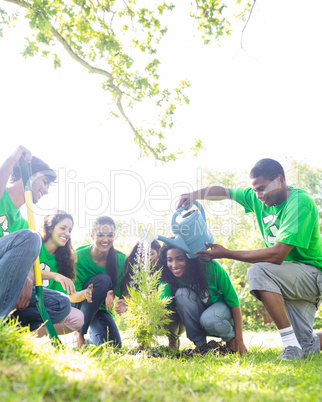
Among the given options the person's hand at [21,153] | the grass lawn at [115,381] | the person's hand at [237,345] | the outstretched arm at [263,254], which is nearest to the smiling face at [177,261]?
the outstretched arm at [263,254]

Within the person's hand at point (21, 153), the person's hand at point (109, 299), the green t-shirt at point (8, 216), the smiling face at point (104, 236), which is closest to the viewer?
the person's hand at point (21, 153)

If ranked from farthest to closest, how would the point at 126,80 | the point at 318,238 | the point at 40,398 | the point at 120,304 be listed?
the point at 126,80 < the point at 120,304 < the point at 318,238 < the point at 40,398

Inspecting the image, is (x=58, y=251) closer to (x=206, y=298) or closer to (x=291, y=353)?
(x=206, y=298)

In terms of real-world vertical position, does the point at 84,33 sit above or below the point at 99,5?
below

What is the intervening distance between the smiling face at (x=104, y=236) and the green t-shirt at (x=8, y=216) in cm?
82

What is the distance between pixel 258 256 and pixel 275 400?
1589 millimetres

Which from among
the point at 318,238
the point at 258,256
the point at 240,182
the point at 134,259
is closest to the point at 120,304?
the point at 134,259

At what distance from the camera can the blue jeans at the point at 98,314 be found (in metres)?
3.52

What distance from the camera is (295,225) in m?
2.90

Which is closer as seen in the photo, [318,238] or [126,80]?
[318,238]

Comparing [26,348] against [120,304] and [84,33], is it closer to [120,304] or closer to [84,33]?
[120,304]

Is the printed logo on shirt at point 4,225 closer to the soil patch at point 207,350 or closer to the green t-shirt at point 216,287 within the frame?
the green t-shirt at point 216,287

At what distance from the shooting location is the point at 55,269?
342 centimetres

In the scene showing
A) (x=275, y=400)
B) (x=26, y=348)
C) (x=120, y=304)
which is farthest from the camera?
(x=120, y=304)
